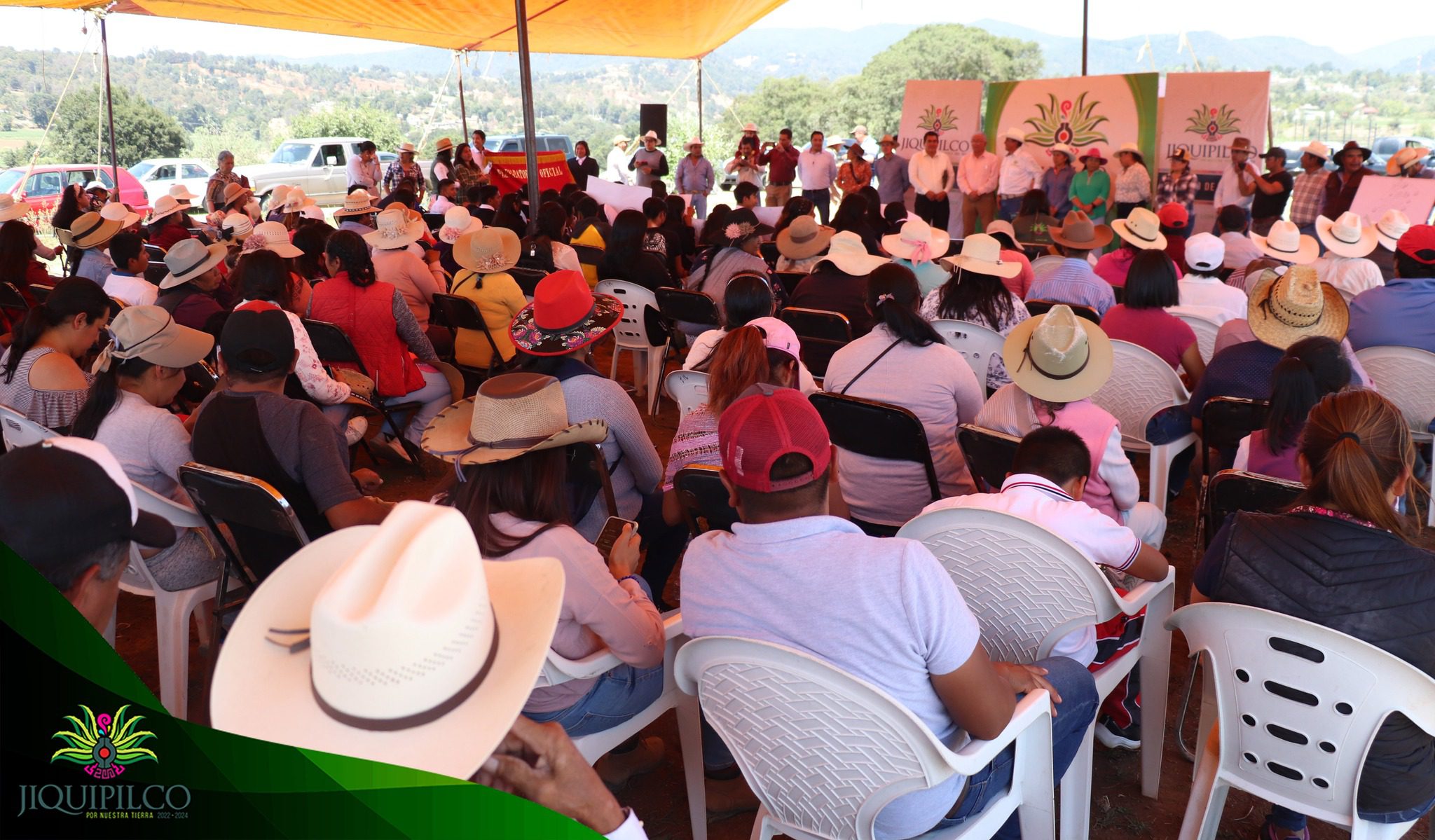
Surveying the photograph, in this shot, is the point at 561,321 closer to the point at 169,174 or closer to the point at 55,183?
the point at 55,183

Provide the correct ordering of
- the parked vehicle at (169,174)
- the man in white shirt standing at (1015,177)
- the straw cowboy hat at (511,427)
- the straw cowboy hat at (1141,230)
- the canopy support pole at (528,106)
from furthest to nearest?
the parked vehicle at (169,174), the man in white shirt standing at (1015,177), the canopy support pole at (528,106), the straw cowboy hat at (1141,230), the straw cowboy hat at (511,427)

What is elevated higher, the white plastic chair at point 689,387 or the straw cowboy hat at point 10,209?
the straw cowboy hat at point 10,209

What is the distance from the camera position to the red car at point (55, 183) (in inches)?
601

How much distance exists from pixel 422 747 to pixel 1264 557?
1723mm

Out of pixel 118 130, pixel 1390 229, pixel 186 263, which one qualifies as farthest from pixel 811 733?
pixel 118 130

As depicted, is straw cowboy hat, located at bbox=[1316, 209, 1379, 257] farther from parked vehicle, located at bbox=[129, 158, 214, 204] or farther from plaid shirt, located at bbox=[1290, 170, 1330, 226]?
parked vehicle, located at bbox=[129, 158, 214, 204]

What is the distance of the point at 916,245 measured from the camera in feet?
19.3

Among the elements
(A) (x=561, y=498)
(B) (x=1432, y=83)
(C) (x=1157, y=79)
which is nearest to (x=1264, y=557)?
(A) (x=561, y=498)

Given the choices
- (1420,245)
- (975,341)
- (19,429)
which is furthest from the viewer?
(975,341)

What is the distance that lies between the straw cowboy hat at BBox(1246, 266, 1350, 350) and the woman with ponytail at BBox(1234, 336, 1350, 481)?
1.56 ft

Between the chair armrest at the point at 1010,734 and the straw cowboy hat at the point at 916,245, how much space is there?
4.20 m

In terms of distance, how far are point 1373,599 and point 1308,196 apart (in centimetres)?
938

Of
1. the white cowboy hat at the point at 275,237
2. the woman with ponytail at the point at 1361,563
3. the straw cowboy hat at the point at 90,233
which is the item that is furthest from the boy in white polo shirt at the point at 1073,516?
the straw cowboy hat at the point at 90,233

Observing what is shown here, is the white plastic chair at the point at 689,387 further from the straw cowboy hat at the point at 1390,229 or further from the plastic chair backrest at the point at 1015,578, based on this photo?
the straw cowboy hat at the point at 1390,229
